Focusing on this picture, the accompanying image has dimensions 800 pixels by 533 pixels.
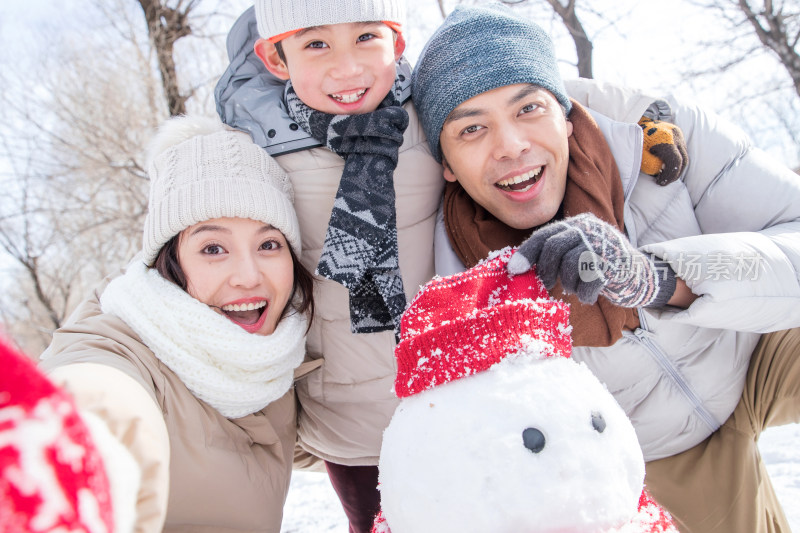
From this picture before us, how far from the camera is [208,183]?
5.36 ft

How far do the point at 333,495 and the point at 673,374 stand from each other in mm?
2192

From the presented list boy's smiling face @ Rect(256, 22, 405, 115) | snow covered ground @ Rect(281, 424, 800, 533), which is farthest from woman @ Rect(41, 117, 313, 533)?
snow covered ground @ Rect(281, 424, 800, 533)

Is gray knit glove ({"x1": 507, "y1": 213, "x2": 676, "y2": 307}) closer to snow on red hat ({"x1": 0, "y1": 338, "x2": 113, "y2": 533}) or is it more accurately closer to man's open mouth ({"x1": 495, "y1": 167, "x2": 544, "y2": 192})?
man's open mouth ({"x1": 495, "y1": 167, "x2": 544, "y2": 192})

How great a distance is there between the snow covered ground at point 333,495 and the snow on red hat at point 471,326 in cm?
225

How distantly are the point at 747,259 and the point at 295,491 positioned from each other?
9.32 feet

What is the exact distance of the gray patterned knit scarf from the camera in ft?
5.54

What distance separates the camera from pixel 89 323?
1.47 meters

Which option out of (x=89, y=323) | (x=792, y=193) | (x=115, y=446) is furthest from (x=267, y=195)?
(x=792, y=193)

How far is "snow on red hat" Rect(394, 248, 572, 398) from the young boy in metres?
0.64

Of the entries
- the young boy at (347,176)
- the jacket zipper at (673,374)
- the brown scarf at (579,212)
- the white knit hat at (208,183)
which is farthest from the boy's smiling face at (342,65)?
the jacket zipper at (673,374)

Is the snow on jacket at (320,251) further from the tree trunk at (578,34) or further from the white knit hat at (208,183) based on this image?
the tree trunk at (578,34)

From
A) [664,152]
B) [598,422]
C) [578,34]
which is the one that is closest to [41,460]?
[598,422]

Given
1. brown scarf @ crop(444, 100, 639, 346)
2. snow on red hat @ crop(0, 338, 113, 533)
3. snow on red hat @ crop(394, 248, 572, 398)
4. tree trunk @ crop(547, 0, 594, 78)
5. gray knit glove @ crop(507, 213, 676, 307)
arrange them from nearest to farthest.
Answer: snow on red hat @ crop(0, 338, 113, 533) → snow on red hat @ crop(394, 248, 572, 398) → gray knit glove @ crop(507, 213, 676, 307) → brown scarf @ crop(444, 100, 639, 346) → tree trunk @ crop(547, 0, 594, 78)

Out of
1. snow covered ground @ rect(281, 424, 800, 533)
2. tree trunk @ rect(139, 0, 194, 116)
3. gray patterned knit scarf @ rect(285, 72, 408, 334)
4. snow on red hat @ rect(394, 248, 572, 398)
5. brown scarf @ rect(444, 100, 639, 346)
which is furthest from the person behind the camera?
tree trunk @ rect(139, 0, 194, 116)
